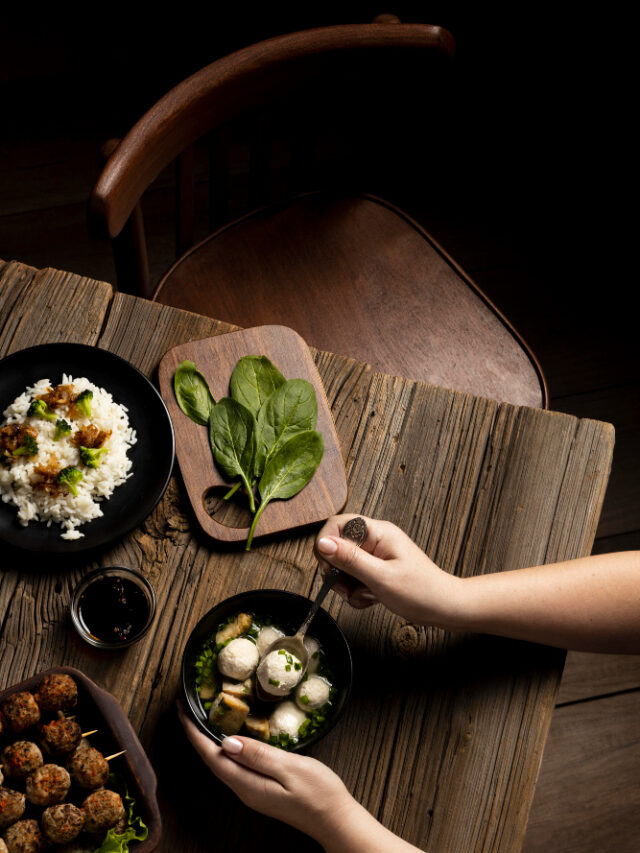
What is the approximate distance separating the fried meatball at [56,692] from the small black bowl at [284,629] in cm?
18

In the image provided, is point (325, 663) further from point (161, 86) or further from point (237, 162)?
point (161, 86)

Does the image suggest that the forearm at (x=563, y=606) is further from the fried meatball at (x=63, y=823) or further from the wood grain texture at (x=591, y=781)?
the wood grain texture at (x=591, y=781)

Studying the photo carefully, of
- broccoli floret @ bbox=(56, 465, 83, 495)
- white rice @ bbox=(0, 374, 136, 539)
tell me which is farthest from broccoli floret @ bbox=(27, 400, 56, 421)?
broccoli floret @ bbox=(56, 465, 83, 495)

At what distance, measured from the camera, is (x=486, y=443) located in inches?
58.4

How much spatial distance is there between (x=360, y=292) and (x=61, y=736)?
3.94ft

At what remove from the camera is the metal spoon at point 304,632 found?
123cm

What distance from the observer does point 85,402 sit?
1.36m

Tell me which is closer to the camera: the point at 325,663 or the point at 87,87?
the point at 325,663

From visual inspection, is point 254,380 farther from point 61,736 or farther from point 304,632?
point 61,736

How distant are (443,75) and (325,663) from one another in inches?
50.9

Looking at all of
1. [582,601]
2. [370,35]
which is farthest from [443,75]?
[582,601]

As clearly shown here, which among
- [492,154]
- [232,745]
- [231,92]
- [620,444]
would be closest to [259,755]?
[232,745]

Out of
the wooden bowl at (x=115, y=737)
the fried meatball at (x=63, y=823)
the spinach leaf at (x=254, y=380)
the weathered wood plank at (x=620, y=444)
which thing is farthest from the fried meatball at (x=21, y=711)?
the weathered wood plank at (x=620, y=444)

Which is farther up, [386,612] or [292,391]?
[292,391]
